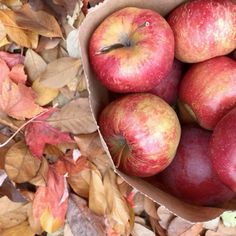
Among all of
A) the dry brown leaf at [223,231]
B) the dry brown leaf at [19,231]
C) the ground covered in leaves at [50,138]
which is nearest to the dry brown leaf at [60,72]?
the ground covered in leaves at [50,138]

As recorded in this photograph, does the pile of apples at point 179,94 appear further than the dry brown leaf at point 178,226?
No

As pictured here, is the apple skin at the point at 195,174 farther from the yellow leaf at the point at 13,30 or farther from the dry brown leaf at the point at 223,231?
the yellow leaf at the point at 13,30

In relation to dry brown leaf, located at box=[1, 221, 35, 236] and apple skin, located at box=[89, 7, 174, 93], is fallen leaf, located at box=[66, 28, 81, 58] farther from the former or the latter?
dry brown leaf, located at box=[1, 221, 35, 236]

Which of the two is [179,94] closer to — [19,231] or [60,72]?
[60,72]

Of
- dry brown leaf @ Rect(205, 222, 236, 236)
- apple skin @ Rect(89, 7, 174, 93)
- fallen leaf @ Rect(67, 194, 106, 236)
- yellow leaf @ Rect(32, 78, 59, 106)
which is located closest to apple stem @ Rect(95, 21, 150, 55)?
apple skin @ Rect(89, 7, 174, 93)

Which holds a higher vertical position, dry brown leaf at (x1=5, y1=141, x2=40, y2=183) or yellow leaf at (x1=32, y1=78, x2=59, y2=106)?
yellow leaf at (x1=32, y1=78, x2=59, y2=106)

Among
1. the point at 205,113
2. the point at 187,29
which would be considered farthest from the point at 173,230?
the point at 187,29
